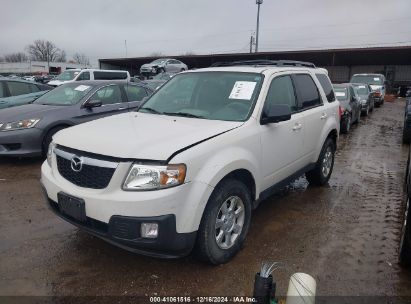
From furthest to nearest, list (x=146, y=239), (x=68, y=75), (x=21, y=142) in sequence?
(x=68, y=75) < (x=21, y=142) < (x=146, y=239)

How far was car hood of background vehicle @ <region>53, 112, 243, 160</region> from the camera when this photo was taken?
293 cm

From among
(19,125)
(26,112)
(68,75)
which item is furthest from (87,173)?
(68,75)

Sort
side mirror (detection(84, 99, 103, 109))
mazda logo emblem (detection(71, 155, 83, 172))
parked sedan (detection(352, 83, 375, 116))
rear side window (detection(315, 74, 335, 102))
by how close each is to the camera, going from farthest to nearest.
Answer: parked sedan (detection(352, 83, 375, 116)) → side mirror (detection(84, 99, 103, 109)) → rear side window (detection(315, 74, 335, 102)) → mazda logo emblem (detection(71, 155, 83, 172))

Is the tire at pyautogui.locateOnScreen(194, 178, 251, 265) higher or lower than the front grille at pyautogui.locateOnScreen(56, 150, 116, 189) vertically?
lower

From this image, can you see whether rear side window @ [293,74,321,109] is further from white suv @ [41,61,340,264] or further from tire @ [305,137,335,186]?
tire @ [305,137,335,186]

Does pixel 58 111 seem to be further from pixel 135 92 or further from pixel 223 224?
pixel 223 224

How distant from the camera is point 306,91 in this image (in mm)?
5023

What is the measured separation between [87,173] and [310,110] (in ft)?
10.4

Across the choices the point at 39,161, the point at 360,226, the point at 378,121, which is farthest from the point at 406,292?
the point at 378,121

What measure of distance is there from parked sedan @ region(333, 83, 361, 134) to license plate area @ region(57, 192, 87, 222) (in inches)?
370

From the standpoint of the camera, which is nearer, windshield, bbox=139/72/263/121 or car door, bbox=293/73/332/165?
windshield, bbox=139/72/263/121

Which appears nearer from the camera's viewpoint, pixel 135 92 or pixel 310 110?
pixel 310 110

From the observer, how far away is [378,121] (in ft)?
48.1

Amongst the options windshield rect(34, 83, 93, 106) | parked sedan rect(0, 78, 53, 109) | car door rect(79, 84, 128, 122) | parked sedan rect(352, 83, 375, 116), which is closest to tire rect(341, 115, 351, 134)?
parked sedan rect(352, 83, 375, 116)
